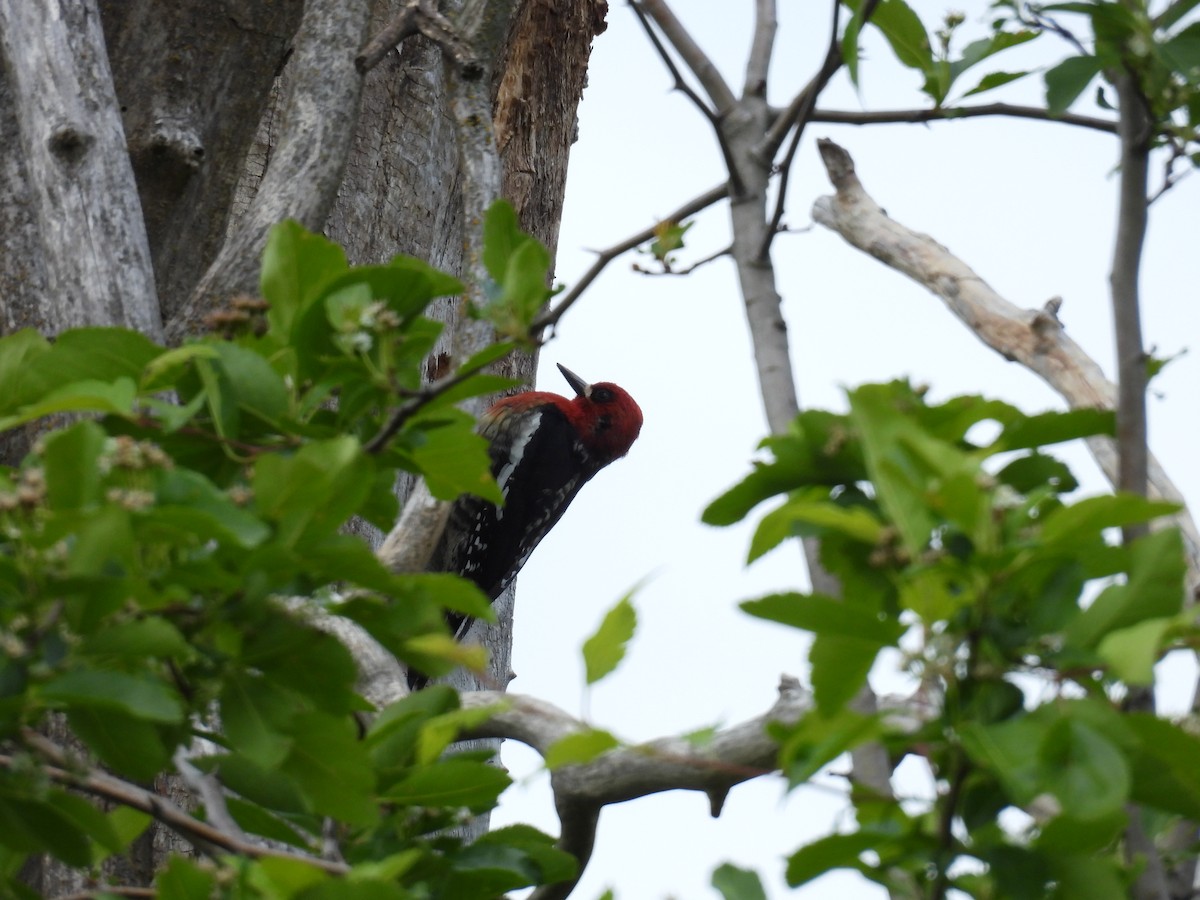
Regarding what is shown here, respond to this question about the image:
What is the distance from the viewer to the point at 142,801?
1.31m

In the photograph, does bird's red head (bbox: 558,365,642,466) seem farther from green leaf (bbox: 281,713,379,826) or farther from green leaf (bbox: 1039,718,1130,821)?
green leaf (bbox: 1039,718,1130,821)

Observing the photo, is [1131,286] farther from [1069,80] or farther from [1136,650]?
[1136,650]

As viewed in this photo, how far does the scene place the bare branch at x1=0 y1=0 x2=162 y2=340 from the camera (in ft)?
8.59

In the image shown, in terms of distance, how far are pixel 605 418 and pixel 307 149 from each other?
248 centimetres

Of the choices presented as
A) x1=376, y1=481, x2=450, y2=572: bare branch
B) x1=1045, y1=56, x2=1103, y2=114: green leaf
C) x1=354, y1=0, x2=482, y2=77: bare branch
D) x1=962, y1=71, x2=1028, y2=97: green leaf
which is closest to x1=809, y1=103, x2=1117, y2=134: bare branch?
x1=962, y1=71, x2=1028, y2=97: green leaf

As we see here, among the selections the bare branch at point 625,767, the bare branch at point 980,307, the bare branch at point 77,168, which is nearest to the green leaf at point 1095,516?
the bare branch at point 625,767

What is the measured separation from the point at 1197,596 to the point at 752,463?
91 cm

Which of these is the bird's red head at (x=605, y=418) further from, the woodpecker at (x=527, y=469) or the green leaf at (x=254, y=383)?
the green leaf at (x=254, y=383)

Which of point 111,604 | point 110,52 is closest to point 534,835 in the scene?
point 111,604

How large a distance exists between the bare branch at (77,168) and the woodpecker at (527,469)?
203 centimetres

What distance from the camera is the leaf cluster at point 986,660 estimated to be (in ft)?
2.92

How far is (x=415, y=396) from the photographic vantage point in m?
1.26

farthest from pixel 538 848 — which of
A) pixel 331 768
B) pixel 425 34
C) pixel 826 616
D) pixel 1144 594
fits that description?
pixel 425 34

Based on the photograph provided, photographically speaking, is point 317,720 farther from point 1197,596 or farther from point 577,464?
point 577,464
